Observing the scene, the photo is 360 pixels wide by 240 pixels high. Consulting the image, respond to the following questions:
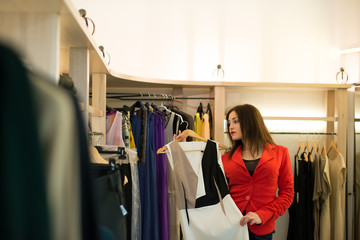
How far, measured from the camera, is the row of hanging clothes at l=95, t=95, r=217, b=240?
2.64 metres

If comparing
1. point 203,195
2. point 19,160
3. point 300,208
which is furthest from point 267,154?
point 19,160

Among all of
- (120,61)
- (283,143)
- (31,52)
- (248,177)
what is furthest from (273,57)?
(31,52)

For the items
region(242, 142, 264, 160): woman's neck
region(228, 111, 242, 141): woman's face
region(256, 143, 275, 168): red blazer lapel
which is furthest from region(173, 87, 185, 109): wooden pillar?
region(256, 143, 275, 168): red blazer lapel

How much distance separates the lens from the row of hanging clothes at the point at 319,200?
11.7 feet

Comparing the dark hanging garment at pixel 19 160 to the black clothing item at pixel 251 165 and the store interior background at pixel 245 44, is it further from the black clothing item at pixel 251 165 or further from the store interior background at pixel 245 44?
the store interior background at pixel 245 44

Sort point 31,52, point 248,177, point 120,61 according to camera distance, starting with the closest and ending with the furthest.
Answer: point 31,52, point 248,177, point 120,61

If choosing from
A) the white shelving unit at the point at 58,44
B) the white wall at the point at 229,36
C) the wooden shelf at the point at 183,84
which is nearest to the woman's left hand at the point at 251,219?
the white shelving unit at the point at 58,44

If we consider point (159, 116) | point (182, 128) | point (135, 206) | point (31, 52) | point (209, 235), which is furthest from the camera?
point (182, 128)

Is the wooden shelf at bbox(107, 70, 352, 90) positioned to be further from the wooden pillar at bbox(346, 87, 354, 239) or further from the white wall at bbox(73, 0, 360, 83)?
the white wall at bbox(73, 0, 360, 83)

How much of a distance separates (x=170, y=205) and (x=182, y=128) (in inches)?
26.4

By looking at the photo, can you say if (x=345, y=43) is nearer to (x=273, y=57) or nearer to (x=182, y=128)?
(x=273, y=57)

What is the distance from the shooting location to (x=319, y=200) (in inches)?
144

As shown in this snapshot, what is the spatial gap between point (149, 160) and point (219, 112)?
3.67 feet

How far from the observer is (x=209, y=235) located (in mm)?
2176
